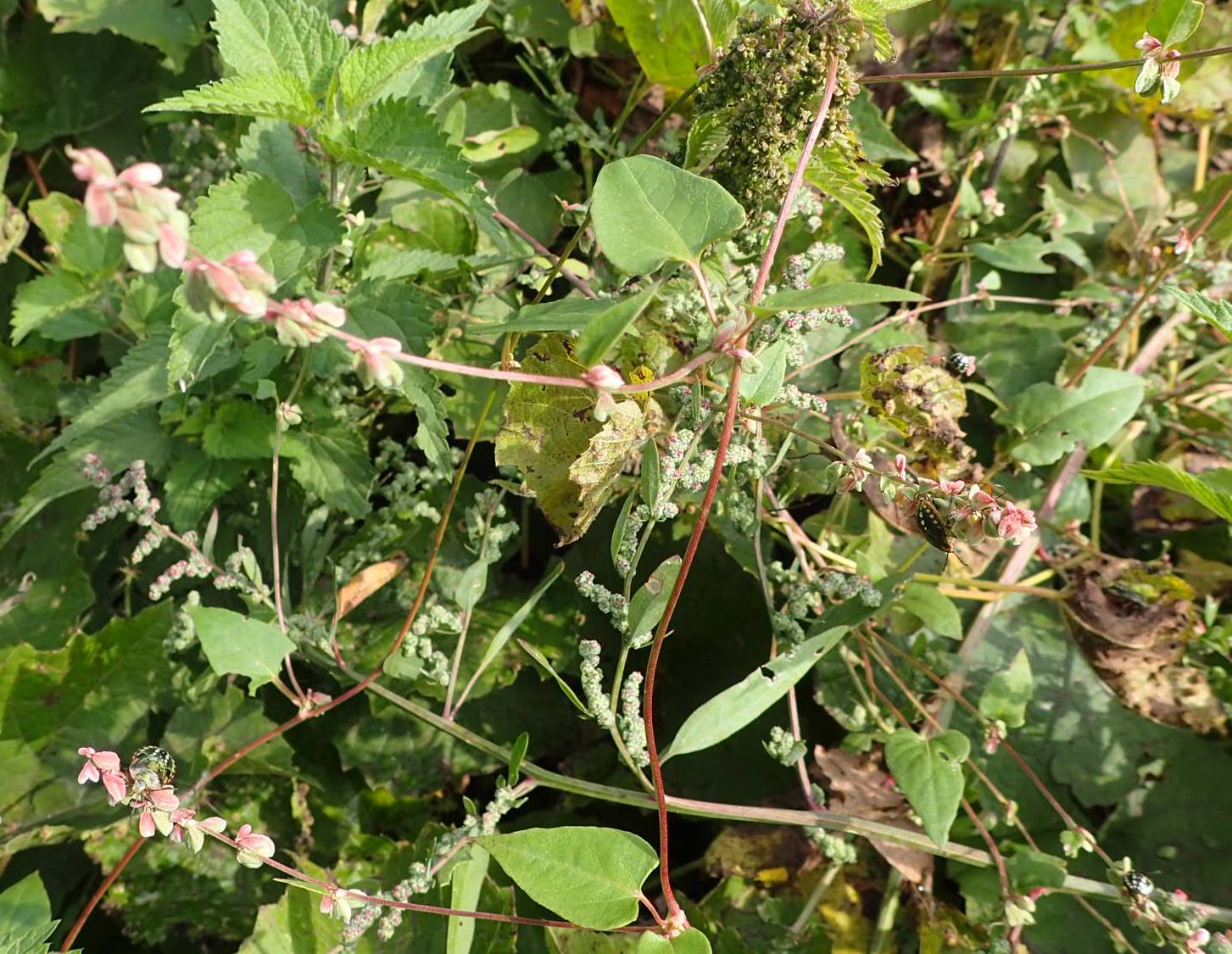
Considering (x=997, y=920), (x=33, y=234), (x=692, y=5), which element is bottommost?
(x=997, y=920)

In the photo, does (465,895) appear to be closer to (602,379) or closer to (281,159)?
(602,379)

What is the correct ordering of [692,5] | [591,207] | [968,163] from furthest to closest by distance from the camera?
[968,163] → [692,5] → [591,207]

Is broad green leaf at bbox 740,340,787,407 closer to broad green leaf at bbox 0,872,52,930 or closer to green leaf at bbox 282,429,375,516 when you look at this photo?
green leaf at bbox 282,429,375,516

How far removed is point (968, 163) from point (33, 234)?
1799mm

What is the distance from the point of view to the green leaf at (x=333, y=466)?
1.36 metres

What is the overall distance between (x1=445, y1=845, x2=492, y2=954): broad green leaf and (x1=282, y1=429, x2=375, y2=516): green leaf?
1.62ft

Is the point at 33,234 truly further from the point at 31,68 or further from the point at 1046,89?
the point at 1046,89

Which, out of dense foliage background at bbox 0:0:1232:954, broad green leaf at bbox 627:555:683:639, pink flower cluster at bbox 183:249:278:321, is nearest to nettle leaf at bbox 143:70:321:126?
dense foliage background at bbox 0:0:1232:954

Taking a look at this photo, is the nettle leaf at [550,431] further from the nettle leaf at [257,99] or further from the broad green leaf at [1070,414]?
the broad green leaf at [1070,414]

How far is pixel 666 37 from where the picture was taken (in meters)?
1.43

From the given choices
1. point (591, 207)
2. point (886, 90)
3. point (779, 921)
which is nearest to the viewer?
point (591, 207)

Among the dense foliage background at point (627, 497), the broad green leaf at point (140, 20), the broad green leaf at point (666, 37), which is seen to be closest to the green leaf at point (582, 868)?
the dense foliage background at point (627, 497)

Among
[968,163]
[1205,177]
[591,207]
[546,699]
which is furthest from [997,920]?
[1205,177]

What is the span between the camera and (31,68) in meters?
1.93
